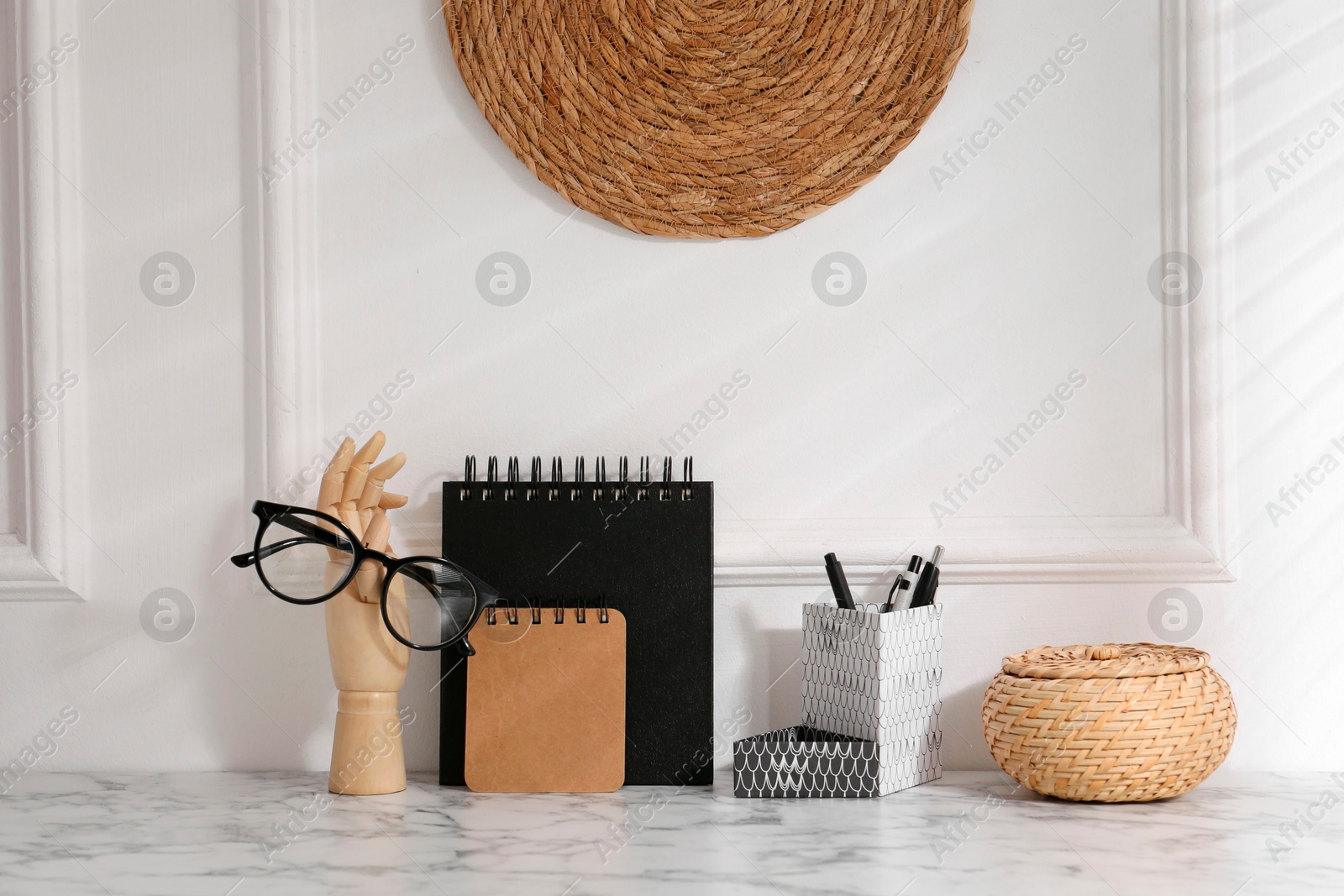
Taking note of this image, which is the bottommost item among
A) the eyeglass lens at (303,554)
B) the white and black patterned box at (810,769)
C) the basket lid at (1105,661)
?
the white and black patterned box at (810,769)

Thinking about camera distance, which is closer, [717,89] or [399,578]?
[399,578]

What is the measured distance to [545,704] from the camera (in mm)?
915

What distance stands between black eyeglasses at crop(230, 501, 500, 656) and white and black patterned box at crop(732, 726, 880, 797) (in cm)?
27

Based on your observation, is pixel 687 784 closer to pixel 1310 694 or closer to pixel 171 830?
pixel 171 830

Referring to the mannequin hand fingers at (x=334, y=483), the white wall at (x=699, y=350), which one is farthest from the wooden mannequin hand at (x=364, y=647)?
the white wall at (x=699, y=350)

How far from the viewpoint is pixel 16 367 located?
1029mm

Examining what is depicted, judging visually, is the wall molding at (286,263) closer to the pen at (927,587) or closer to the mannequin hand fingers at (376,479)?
the mannequin hand fingers at (376,479)

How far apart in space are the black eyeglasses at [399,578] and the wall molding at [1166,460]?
0.12 m

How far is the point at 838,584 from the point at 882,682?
0.34 feet

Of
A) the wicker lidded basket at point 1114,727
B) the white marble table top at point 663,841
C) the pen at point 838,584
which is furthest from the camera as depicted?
the pen at point 838,584

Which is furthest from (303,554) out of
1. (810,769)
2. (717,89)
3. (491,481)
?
(717,89)

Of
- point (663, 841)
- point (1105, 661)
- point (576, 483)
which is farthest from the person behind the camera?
point (576, 483)

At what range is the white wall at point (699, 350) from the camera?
1003 mm

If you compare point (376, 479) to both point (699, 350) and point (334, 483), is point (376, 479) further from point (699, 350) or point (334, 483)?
point (699, 350)
